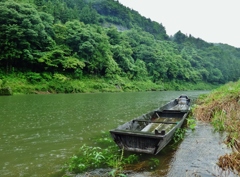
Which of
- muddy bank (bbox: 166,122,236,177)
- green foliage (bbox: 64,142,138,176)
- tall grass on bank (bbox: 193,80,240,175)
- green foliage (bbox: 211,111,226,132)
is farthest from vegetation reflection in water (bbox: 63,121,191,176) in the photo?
green foliage (bbox: 211,111,226,132)

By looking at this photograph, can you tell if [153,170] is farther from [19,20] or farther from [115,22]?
[115,22]

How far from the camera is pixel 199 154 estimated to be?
697 cm

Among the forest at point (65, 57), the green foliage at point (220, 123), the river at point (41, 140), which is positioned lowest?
the river at point (41, 140)

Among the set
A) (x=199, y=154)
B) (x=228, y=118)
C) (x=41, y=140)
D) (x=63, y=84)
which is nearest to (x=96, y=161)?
(x=41, y=140)

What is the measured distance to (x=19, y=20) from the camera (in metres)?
33.4

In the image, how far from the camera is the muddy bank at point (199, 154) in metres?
5.58

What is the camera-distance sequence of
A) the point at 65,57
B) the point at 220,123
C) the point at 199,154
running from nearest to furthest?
the point at 199,154, the point at 220,123, the point at 65,57

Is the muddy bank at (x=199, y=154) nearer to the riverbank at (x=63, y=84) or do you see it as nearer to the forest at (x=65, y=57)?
the riverbank at (x=63, y=84)

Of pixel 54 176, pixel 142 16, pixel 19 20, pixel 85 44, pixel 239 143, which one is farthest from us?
A: pixel 142 16

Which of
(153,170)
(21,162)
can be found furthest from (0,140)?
(153,170)

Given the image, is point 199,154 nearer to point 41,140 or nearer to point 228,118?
point 228,118

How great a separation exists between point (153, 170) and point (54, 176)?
2477mm

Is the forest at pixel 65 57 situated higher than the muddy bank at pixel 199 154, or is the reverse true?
the forest at pixel 65 57

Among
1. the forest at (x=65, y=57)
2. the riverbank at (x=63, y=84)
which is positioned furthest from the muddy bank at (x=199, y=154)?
the forest at (x=65, y=57)
